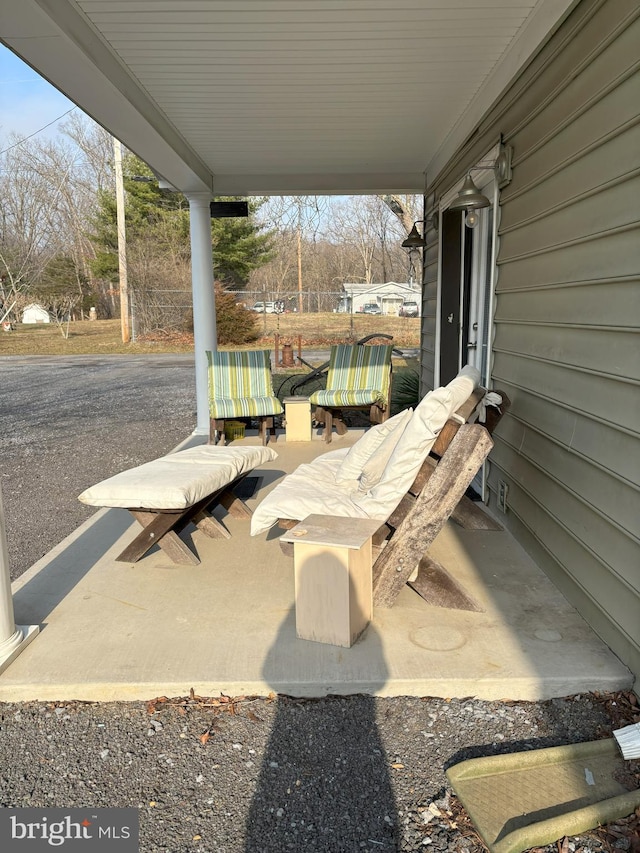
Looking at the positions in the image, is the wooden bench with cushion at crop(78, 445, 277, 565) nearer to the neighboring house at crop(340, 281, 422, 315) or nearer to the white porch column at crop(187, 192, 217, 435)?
the white porch column at crop(187, 192, 217, 435)

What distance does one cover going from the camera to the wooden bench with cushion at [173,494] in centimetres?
279

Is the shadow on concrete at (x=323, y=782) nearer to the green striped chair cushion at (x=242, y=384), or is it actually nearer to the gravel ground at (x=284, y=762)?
the gravel ground at (x=284, y=762)

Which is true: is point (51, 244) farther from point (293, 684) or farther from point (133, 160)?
point (293, 684)

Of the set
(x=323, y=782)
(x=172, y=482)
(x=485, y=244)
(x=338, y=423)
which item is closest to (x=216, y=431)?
(x=338, y=423)

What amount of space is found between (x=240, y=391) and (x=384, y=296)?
1695 centimetres

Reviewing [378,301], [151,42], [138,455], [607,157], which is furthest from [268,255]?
[607,157]

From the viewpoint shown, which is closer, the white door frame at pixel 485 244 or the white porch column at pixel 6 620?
the white porch column at pixel 6 620

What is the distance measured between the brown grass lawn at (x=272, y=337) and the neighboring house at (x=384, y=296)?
173cm

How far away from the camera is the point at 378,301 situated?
896 inches

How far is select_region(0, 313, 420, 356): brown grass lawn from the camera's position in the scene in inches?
696

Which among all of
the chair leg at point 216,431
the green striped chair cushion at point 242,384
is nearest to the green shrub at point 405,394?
the green striped chair cushion at point 242,384

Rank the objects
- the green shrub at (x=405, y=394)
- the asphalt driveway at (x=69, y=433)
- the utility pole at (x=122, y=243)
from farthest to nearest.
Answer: the utility pole at (x=122, y=243)
the green shrub at (x=405, y=394)
the asphalt driveway at (x=69, y=433)

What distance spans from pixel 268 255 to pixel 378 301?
13.9 ft

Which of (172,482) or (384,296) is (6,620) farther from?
(384,296)
